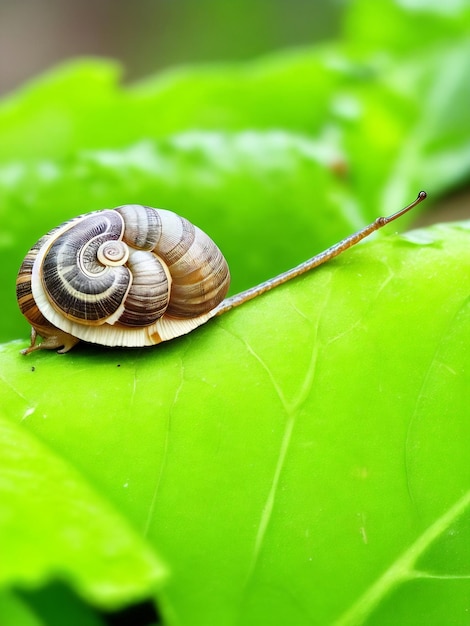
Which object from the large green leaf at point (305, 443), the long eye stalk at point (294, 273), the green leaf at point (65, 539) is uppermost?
the green leaf at point (65, 539)

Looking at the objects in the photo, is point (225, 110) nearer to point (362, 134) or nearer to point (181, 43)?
point (362, 134)

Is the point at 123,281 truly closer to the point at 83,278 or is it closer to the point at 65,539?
the point at 83,278

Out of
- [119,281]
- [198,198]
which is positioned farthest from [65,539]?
[198,198]

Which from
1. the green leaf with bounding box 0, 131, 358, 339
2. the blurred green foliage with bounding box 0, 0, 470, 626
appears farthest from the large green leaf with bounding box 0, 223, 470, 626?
the green leaf with bounding box 0, 131, 358, 339

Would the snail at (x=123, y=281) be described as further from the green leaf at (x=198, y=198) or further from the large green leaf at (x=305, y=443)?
the green leaf at (x=198, y=198)

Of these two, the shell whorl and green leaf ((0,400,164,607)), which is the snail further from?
green leaf ((0,400,164,607))

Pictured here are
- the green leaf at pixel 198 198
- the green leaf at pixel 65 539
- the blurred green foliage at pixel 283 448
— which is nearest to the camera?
the green leaf at pixel 65 539

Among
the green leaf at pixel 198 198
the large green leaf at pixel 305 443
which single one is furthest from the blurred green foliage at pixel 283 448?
the green leaf at pixel 198 198
